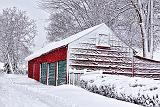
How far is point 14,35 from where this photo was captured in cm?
6169

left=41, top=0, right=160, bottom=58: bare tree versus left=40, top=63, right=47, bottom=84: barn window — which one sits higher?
left=41, top=0, right=160, bottom=58: bare tree

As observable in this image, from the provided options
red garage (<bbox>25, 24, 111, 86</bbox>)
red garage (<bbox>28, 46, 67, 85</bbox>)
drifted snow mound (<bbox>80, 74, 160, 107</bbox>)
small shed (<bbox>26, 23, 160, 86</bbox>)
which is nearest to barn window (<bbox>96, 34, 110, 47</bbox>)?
small shed (<bbox>26, 23, 160, 86</bbox>)

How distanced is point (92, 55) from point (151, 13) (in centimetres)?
751

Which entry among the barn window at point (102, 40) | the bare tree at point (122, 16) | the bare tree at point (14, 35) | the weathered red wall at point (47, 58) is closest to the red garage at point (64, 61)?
the weathered red wall at point (47, 58)

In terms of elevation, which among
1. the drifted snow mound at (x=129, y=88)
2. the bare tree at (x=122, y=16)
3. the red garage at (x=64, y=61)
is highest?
the bare tree at (x=122, y=16)

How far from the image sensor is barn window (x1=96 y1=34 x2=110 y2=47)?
988 inches

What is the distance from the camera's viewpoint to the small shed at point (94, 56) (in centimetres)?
2412

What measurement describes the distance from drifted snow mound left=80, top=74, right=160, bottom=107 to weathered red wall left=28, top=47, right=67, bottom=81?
279 inches

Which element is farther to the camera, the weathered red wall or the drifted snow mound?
the weathered red wall

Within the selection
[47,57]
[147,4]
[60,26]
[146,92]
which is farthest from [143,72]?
[60,26]

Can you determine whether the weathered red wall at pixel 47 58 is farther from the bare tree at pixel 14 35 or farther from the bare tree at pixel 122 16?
the bare tree at pixel 14 35

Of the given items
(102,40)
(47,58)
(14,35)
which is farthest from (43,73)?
(14,35)

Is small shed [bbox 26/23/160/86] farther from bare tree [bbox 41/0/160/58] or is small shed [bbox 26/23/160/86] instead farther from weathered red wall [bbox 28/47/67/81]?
bare tree [bbox 41/0/160/58]

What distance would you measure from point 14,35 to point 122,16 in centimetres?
3077
